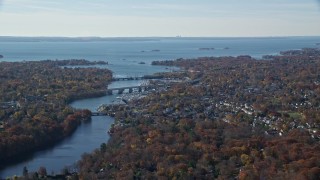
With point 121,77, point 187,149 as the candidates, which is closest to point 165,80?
point 121,77

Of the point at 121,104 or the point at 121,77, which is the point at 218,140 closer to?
the point at 121,104

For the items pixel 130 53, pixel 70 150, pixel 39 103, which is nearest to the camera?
pixel 70 150

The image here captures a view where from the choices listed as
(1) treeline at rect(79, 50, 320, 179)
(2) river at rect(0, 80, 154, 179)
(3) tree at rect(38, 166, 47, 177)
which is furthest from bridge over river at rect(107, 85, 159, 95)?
(3) tree at rect(38, 166, 47, 177)

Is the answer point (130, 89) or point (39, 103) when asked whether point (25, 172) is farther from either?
point (130, 89)

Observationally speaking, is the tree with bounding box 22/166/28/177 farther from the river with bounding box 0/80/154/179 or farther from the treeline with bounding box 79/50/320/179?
the treeline with bounding box 79/50/320/179

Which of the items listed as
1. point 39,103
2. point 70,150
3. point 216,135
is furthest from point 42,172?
point 39,103
